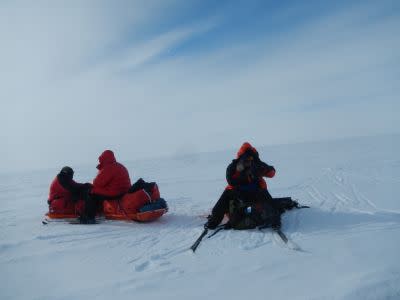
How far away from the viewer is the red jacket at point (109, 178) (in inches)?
Answer: 267

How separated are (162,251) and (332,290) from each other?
2.33 m

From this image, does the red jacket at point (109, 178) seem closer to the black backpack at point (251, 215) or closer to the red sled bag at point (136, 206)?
the red sled bag at point (136, 206)

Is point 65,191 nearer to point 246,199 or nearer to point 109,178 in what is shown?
point 109,178

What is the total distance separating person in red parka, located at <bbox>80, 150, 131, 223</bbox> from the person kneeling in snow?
6.62 ft

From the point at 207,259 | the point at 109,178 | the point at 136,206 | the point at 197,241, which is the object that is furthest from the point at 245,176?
the point at 109,178

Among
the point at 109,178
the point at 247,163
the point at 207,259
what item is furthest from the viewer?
the point at 109,178

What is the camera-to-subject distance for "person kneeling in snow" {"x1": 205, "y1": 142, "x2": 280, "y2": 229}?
5523 mm

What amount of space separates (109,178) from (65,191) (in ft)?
3.45

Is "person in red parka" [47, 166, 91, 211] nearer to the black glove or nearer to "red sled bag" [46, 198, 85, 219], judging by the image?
"red sled bag" [46, 198, 85, 219]

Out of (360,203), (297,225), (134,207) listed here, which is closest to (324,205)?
(360,203)

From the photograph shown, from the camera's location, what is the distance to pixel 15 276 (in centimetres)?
409

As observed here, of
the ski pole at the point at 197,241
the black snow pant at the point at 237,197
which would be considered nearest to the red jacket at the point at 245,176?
the black snow pant at the point at 237,197

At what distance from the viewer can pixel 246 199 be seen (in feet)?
19.7

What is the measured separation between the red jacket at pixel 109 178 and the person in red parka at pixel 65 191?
1.30ft
